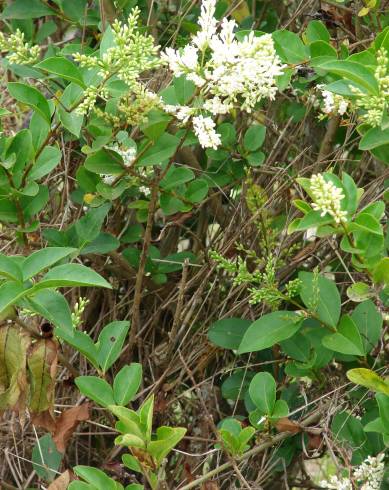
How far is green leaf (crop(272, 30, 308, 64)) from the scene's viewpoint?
147 cm

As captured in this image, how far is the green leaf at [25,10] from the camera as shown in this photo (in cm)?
182

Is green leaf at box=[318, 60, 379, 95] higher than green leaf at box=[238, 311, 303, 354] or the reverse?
higher

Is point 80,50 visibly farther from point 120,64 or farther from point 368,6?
point 368,6

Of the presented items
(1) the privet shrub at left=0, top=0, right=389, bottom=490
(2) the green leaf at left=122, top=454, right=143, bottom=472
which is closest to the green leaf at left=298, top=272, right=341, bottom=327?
(1) the privet shrub at left=0, top=0, right=389, bottom=490

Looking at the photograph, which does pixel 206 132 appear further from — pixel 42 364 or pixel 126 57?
pixel 42 364

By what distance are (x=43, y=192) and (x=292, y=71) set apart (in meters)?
0.46

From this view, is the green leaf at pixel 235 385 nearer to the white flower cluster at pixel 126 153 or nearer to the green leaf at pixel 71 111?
the white flower cluster at pixel 126 153

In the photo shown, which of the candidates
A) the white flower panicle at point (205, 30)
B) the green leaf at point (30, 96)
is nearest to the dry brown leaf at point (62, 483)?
the green leaf at point (30, 96)

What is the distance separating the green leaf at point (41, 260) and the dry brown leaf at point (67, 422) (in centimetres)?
39

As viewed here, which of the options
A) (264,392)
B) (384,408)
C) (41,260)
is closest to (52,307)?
(41,260)

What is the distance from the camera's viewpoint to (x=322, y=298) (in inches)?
57.7

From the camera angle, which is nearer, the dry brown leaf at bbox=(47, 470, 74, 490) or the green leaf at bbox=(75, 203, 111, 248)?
the dry brown leaf at bbox=(47, 470, 74, 490)

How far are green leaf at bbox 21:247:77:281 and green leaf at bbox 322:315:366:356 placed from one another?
0.48 metres

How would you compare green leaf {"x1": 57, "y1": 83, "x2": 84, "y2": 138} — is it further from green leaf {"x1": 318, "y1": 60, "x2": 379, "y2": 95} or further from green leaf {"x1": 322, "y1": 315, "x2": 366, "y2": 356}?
green leaf {"x1": 322, "y1": 315, "x2": 366, "y2": 356}
